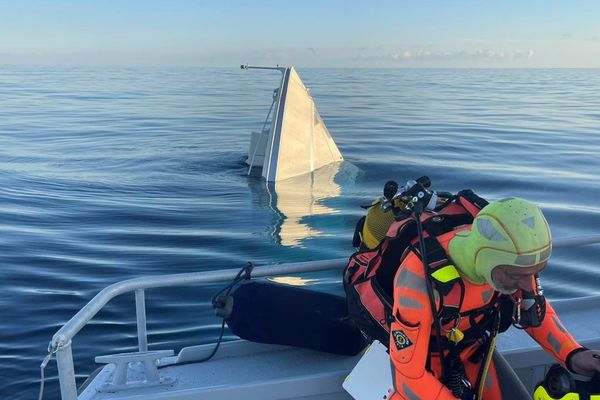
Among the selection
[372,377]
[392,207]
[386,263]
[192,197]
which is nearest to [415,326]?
[386,263]

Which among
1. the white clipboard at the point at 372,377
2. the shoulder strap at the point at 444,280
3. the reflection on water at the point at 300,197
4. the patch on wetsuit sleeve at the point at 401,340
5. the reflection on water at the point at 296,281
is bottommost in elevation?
the reflection on water at the point at 300,197

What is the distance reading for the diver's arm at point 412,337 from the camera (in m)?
2.40

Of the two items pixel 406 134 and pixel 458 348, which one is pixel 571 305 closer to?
pixel 458 348

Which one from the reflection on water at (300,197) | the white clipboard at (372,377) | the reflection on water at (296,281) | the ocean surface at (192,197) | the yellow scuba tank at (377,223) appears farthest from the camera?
the reflection on water at (300,197)

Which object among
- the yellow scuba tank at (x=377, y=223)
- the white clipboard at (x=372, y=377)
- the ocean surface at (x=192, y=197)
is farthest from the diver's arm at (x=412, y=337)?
the ocean surface at (x=192, y=197)

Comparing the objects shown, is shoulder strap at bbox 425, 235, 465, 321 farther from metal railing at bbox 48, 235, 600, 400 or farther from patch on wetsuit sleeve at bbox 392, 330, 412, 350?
metal railing at bbox 48, 235, 600, 400

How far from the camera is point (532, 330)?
9.48 ft

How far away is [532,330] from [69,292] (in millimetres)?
5664

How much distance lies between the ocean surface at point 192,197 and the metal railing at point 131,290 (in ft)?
8.28

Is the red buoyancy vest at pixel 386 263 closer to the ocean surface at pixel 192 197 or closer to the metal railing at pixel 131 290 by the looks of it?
the metal railing at pixel 131 290

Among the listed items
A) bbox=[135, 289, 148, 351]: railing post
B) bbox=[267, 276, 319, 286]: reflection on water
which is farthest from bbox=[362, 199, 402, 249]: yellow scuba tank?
bbox=[267, 276, 319, 286]: reflection on water

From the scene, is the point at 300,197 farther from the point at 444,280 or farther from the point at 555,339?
the point at 444,280

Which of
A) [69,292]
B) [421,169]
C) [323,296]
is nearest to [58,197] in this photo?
[69,292]

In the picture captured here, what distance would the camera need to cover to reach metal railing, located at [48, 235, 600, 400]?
2.48m
